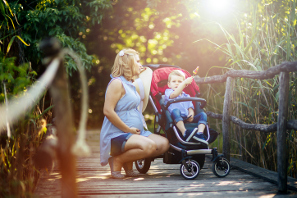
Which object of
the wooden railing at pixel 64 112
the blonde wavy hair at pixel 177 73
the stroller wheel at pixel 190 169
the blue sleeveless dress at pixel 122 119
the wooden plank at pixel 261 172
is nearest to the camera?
the wooden railing at pixel 64 112

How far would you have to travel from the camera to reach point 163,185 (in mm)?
2619

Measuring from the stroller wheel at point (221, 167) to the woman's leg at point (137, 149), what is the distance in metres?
0.56

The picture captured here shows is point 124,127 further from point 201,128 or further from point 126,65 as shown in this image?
point 201,128

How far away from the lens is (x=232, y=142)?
388cm

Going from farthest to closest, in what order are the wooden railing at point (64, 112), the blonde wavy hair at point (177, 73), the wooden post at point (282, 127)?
the blonde wavy hair at point (177, 73) < the wooden post at point (282, 127) < the wooden railing at point (64, 112)

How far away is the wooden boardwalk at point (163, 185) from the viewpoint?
235cm

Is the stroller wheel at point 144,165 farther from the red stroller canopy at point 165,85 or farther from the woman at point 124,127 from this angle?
the red stroller canopy at point 165,85

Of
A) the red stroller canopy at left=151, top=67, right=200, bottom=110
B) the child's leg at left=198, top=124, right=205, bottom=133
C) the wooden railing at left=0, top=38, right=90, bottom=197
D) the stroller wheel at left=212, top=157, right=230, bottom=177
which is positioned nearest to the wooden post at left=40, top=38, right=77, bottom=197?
the wooden railing at left=0, top=38, right=90, bottom=197

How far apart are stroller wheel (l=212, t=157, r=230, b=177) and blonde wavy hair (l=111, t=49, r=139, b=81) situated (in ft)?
3.64

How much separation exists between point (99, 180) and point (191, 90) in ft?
4.47

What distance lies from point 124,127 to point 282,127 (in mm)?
1287

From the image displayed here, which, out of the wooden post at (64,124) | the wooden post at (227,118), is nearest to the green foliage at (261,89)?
the wooden post at (227,118)

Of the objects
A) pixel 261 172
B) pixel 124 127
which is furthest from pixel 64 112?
pixel 261 172

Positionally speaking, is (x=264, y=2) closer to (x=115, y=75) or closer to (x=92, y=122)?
(x=115, y=75)
